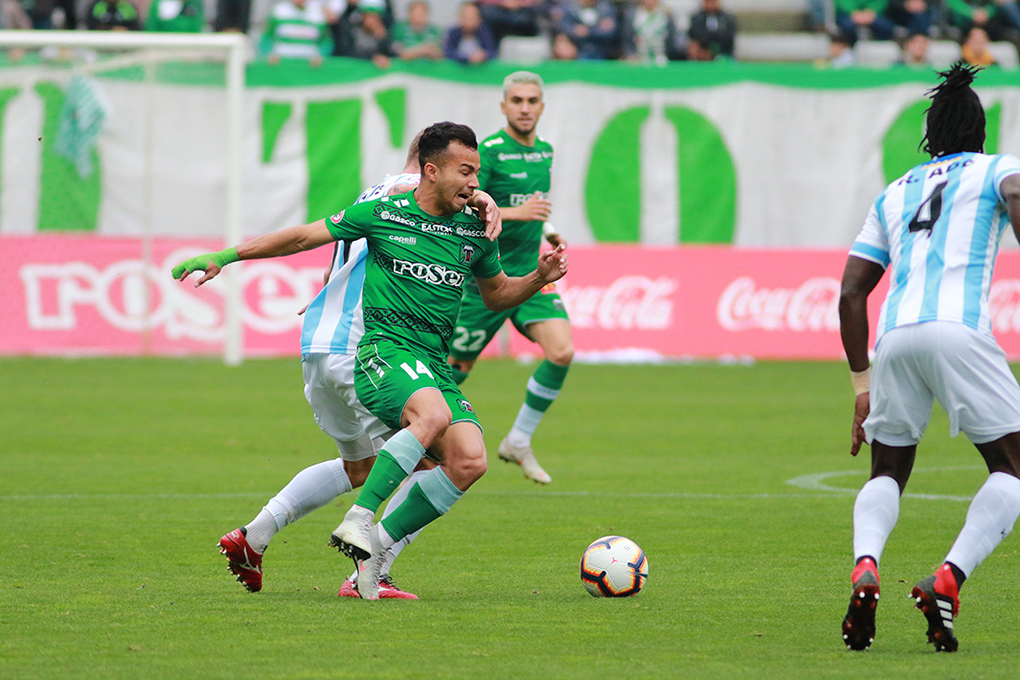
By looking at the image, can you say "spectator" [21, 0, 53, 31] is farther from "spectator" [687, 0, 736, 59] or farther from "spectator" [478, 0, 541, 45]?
"spectator" [687, 0, 736, 59]

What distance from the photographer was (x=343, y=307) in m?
6.55

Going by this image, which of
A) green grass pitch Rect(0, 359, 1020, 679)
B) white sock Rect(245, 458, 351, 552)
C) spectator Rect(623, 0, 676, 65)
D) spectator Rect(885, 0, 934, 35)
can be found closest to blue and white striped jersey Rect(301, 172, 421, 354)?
white sock Rect(245, 458, 351, 552)

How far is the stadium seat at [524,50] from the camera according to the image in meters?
23.0

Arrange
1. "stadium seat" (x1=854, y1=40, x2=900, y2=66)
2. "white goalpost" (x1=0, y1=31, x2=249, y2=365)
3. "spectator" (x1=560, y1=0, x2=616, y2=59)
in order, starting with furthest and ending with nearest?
"stadium seat" (x1=854, y1=40, x2=900, y2=66) < "spectator" (x1=560, y1=0, x2=616, y2=59) < "white goalpost" (x1=0, y1=31, x2=249, y2=365)

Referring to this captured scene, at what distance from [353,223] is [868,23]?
2031 cm

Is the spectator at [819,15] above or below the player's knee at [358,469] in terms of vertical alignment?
above

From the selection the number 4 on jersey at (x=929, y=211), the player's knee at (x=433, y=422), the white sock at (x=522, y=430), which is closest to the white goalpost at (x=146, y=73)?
the white sock at (x=522, y=430)

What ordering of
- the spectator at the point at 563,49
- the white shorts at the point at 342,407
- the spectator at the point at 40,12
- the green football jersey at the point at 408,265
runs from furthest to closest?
the spectator at the point at 563,49 → the spectator at the point at 40,12 → the white shorts at the point at 342,407 → the green football jersey at the point at 408,265

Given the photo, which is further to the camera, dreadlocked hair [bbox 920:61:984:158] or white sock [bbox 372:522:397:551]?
white sock [bbox 372:522:397:551]

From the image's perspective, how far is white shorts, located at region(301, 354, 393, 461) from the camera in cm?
639

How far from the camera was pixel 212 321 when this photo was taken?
19312 mm

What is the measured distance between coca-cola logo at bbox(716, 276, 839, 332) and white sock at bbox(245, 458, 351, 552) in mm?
13959

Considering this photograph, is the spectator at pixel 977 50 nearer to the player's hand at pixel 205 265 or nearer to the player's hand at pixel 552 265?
the player's hand at pixel 552 265

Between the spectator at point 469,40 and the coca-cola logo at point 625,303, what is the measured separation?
167 inches
